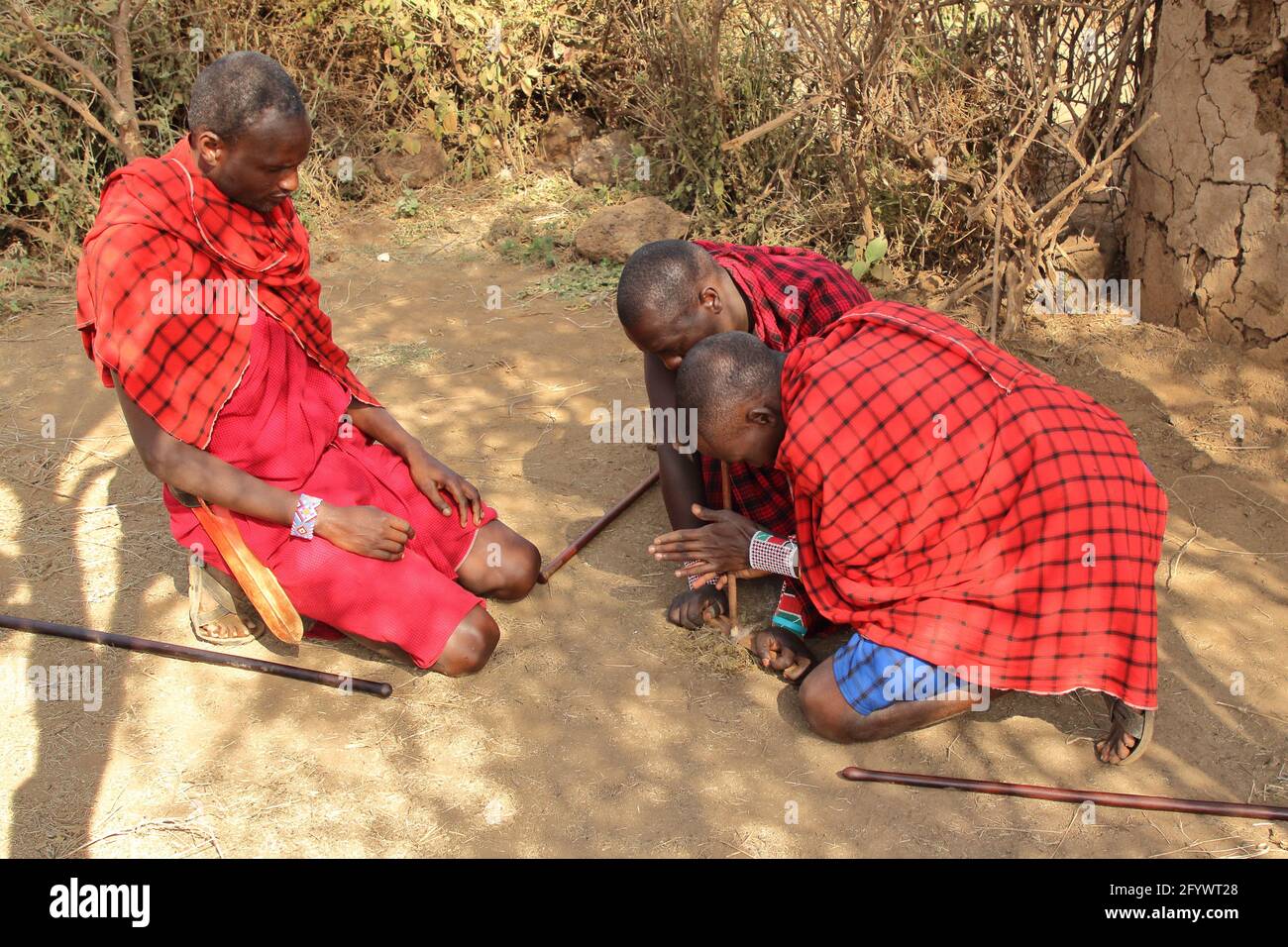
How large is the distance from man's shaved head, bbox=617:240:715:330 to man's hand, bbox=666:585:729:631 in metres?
0.82

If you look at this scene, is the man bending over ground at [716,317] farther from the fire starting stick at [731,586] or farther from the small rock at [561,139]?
the small rock at [561,139]

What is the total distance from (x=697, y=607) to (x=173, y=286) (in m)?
1.67

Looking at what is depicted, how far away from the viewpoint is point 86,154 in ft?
19.5

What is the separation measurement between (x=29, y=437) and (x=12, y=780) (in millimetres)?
2011

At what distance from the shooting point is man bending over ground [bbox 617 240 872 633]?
9.88 ft

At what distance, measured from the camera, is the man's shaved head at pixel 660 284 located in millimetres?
2986

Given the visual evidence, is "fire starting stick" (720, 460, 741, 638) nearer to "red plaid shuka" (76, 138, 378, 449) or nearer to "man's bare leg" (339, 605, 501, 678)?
"man's bare leg" (339, 605, 501, 678)

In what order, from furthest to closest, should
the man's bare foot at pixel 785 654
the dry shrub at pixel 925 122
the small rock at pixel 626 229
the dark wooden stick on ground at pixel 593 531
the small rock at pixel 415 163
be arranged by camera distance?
1. the small rock at pixel 415 163
2. the small rock at pixel 626 229
3. the dry shrub at pixel 925 122
4. the dark wooden stick on ground at pixel 593 531
5. the man's bare foot at pixel 785 654

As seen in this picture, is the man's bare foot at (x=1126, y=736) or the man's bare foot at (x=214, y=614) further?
the man's bare foot at (x=214, y=614)

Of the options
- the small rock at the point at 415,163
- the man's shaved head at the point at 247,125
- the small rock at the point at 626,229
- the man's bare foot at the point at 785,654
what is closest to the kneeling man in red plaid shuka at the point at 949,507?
the man's bare foot at the point at 785,654

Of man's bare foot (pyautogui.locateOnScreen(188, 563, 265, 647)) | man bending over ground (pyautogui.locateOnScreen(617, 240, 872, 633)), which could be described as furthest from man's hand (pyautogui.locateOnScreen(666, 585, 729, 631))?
man's bare foot (pyautogui.locateOnScreen(188, 563, 265, 647))

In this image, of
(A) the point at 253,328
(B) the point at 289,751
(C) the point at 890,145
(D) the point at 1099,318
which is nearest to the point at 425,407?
(A) the point at 253,328

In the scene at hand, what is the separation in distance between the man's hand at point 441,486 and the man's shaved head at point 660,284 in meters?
0.77

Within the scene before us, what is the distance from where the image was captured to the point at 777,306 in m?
3.24
